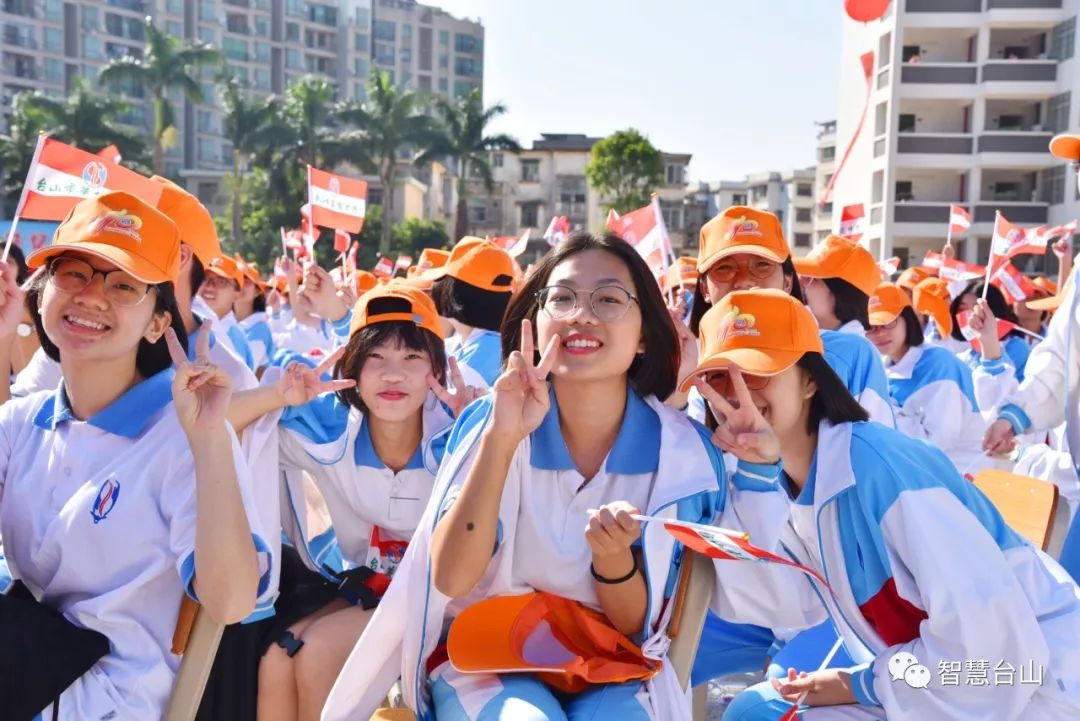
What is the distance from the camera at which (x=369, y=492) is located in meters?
3.13

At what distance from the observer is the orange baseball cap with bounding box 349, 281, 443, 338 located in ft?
10.7

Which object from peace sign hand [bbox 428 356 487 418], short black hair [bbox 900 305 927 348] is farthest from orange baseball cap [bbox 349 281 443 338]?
short black hair [bbox 900 305 927 348]

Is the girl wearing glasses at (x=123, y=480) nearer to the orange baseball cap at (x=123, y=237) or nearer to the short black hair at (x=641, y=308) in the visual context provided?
the orange baseball cap at (x=123, y=237)

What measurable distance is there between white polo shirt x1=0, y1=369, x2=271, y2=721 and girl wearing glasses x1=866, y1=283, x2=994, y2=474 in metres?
3.90

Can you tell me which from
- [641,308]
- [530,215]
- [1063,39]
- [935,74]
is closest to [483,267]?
[641,308]

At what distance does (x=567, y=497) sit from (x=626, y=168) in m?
40.1

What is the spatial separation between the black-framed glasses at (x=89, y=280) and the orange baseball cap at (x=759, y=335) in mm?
1302

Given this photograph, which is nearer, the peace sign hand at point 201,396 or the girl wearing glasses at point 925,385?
the peace sign hand at point 201,396

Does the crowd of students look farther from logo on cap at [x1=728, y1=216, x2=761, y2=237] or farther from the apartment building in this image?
the apartment building

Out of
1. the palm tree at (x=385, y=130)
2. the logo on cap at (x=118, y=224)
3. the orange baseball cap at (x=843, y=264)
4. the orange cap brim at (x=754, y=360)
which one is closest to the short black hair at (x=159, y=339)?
the logo on cap at (x=118, y=224)

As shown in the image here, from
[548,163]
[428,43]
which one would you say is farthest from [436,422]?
[428,43]

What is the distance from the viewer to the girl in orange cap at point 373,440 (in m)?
3.09

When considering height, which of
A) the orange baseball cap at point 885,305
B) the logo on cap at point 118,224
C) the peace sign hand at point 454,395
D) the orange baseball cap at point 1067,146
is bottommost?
the peace sign hand at point 454,395

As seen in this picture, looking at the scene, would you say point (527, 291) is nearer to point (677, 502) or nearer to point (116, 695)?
point (677, 502)
